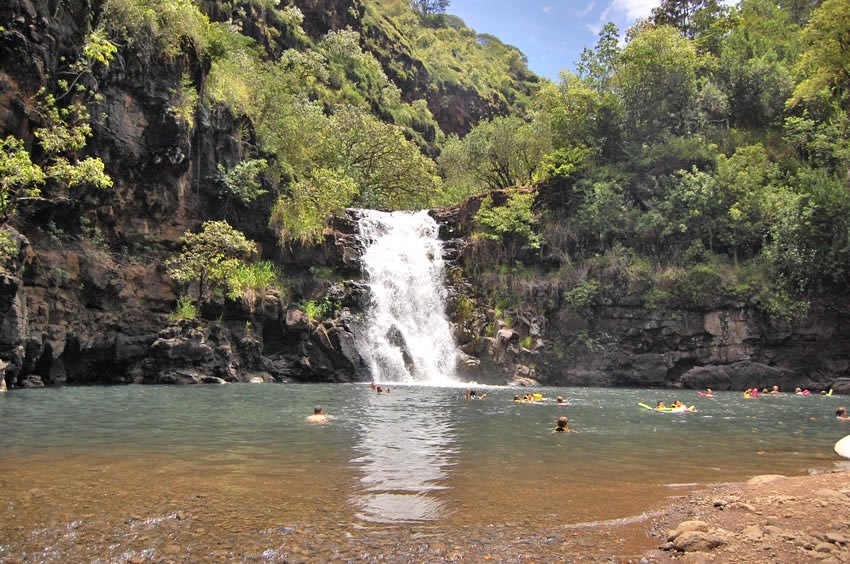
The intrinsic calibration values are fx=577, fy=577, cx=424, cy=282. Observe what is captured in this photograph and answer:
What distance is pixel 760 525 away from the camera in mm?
5305

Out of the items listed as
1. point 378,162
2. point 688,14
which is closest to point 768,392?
point 378,162

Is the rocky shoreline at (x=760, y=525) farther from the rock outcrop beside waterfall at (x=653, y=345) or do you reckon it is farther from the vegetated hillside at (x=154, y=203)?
the rock outcrop beside waterfall at (x=653, y=345)

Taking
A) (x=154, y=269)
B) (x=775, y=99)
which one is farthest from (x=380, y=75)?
(x=154, y=269)

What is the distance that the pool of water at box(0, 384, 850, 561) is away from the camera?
5.06 metres

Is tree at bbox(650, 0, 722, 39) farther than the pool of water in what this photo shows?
Yes

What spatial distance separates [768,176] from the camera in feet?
100.0

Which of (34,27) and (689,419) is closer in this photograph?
(689,419)

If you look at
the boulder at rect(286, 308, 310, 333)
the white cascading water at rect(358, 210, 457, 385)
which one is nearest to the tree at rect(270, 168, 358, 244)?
the white cascading water at rect(358, 210, 457, 385)

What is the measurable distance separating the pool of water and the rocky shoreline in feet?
1.16

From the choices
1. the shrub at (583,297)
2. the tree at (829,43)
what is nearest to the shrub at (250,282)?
the shrub at (583,297)

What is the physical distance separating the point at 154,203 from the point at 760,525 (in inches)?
929

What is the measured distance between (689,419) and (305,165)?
25.3 m

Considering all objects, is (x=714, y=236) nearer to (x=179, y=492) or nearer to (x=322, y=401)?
(x=322, y=401)

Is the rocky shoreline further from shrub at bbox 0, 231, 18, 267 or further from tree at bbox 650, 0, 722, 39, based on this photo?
tree at bbox 650, 0, 722, 39
